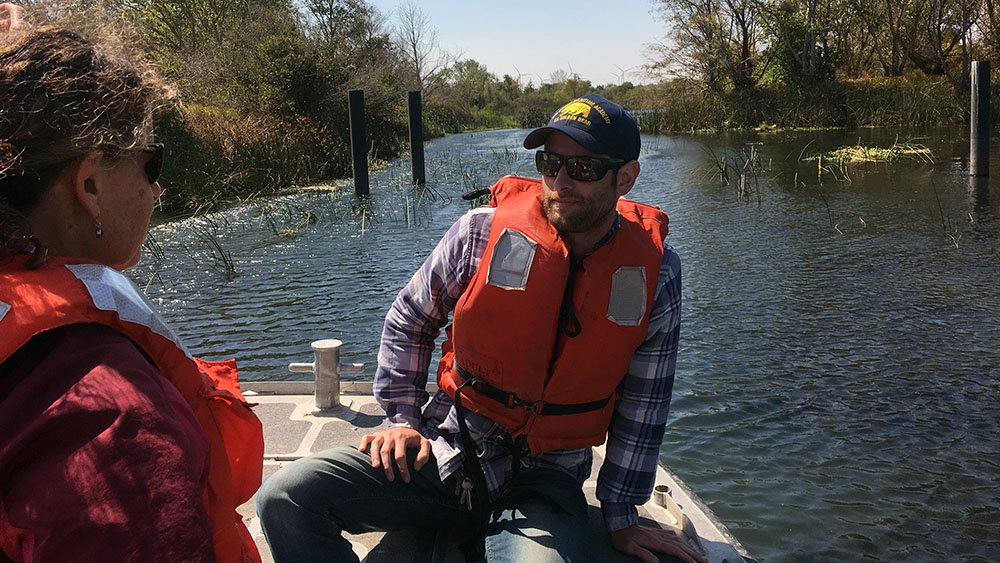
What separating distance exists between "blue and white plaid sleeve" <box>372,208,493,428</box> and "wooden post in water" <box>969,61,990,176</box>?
13.2 metres

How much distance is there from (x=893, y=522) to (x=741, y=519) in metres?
0.71

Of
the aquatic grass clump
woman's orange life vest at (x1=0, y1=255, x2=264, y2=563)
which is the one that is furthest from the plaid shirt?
the aquatic grass clump

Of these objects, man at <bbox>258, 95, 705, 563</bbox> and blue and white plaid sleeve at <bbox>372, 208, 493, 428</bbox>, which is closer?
man at <bbox>258, 95, 705, 563</bbox>

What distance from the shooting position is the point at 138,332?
106cm

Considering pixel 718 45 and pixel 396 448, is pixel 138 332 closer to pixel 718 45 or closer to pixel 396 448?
pixel 396 448

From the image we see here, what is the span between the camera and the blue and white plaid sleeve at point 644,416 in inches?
90.6

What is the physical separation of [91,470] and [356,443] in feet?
7.55

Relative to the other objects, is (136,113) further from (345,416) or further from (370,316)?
(370,316)

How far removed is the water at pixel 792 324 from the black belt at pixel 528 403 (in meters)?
1.84

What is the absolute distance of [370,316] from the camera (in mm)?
7211

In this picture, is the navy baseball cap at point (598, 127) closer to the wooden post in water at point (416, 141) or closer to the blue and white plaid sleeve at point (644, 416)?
the blue and white plaid sleeve at point (644, 416)

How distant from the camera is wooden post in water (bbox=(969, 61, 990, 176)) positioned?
1277 cm

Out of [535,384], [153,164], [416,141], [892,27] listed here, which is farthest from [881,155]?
[153,164]

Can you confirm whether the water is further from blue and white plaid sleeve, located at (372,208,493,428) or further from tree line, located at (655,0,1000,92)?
tree line, located at (655,0,1000,92)
